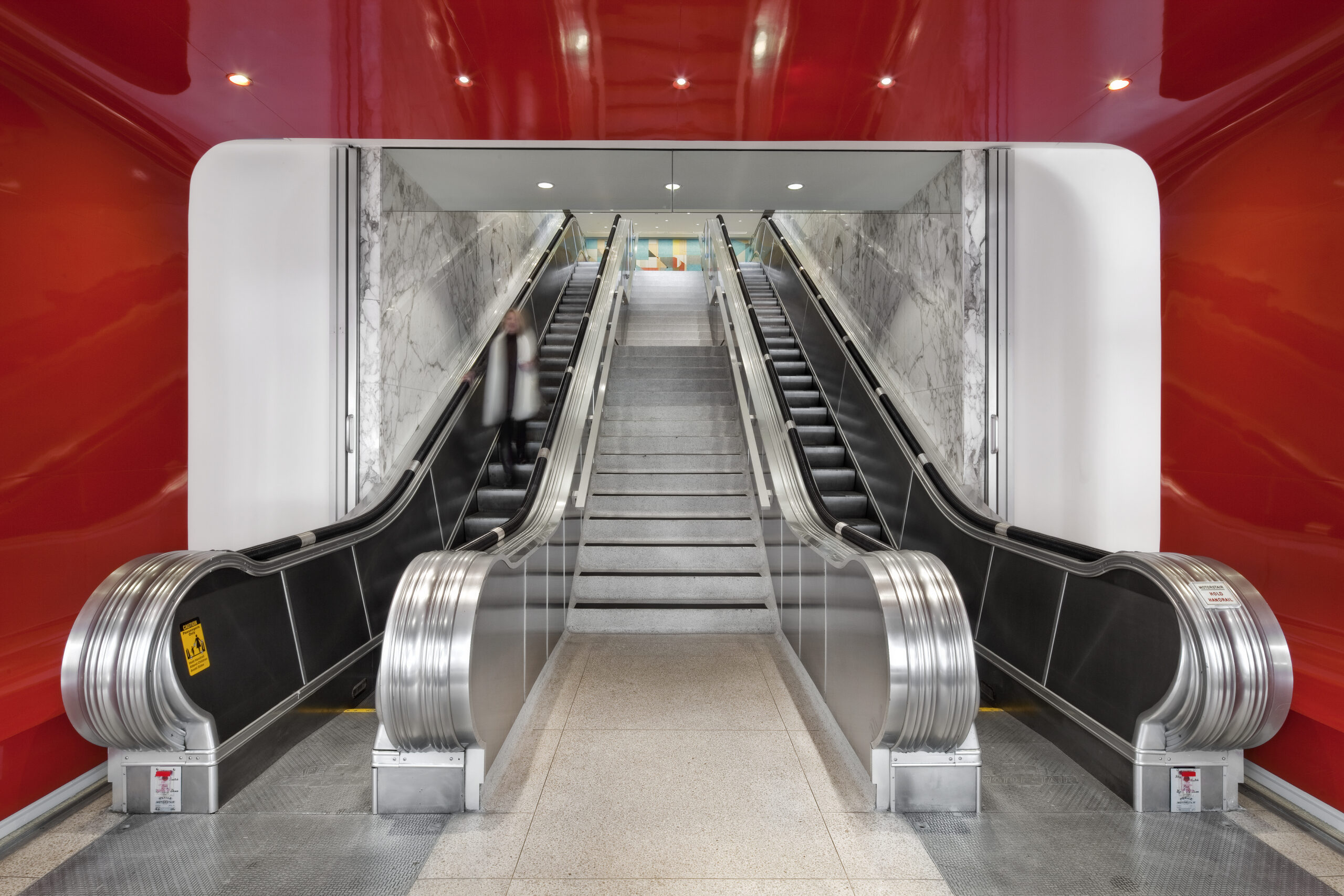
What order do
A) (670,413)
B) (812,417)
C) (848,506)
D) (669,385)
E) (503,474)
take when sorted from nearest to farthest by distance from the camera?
(848,506) < (503,474) < (812,417) < (670,413) < (669,385)

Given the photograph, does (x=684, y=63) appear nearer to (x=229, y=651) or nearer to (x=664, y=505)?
(x=229, y=651)

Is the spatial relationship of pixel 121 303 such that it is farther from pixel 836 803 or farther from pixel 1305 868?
pixel 1305 868

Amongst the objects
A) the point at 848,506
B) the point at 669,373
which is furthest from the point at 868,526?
the point at 669,373

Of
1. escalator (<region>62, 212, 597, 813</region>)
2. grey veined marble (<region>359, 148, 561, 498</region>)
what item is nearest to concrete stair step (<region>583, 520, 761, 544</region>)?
escalator (<region>62, 212, 597, 813</region>)

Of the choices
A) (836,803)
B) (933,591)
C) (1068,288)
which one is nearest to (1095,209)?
(1068,288)

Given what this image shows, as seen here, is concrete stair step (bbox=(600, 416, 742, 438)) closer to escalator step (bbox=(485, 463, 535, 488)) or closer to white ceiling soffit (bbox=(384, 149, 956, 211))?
escalator step (bbox=(485, 463, 535, 488))

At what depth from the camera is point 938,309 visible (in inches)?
224

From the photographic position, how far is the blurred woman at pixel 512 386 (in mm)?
6629

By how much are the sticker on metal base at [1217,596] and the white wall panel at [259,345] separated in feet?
16.9

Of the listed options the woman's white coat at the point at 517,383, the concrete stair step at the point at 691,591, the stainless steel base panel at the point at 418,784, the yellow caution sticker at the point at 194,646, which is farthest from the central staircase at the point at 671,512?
the yellow caution sticker at the point at 194,646

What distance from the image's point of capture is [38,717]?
274cm

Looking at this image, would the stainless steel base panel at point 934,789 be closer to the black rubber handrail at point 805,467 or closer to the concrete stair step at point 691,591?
the black rubber handrail at point 805,467

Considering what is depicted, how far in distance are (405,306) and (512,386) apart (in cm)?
129

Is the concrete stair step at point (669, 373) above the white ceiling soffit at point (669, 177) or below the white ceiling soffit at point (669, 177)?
below
